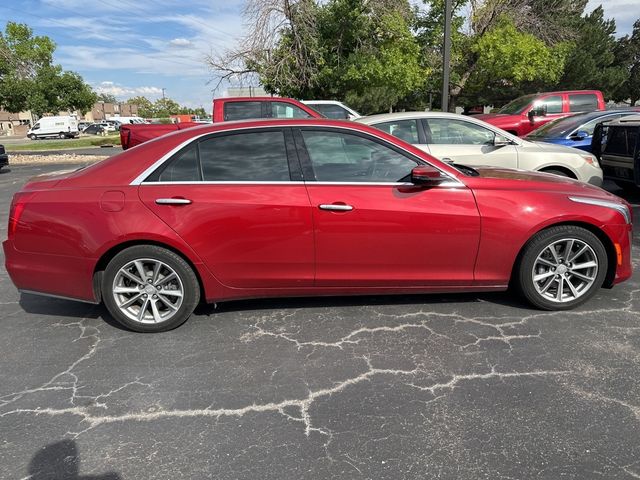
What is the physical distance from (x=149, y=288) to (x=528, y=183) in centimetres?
317

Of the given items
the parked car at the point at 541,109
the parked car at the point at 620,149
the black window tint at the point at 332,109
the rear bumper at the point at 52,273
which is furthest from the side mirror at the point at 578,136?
the rear bumper at the point at 52,273

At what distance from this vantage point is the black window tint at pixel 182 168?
3775 millimetres

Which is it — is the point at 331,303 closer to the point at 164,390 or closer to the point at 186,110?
the point at 164,390

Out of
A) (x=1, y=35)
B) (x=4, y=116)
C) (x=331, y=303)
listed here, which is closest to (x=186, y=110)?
(x=4, y=116)

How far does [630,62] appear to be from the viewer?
Result: 4622 centimetres

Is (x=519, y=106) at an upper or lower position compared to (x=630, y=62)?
lower

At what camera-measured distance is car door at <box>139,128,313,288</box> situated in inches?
146

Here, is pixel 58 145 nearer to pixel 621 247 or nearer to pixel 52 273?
pixel 52 273

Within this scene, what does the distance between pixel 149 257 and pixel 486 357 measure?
2.57m

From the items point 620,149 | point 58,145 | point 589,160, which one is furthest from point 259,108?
point 58,145

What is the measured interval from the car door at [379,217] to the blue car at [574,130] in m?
6.32

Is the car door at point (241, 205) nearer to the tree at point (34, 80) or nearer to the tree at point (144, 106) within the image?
the tree at point (34, 80)

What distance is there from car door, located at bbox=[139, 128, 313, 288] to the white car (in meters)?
3.63

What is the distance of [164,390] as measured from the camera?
3.11m
